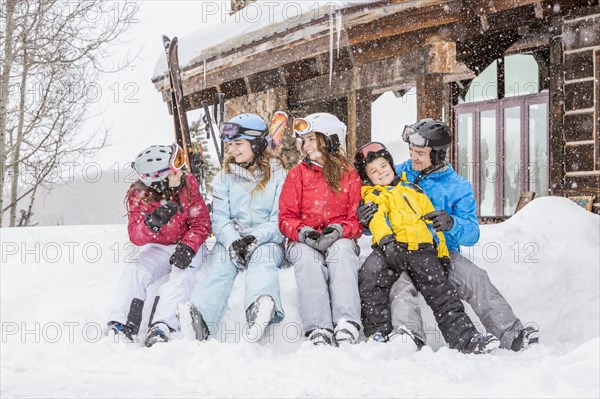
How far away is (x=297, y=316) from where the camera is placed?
4.46m

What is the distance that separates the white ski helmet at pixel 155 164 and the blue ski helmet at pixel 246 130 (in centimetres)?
40

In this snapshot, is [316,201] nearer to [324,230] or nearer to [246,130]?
[324,230]

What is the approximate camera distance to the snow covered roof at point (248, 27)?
8.43m

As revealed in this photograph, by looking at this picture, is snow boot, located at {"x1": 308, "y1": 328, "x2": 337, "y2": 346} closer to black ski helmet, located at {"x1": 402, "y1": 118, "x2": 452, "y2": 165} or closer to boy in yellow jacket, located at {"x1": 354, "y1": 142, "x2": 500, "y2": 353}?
boy in yellow jacket, located at {"x1": 354, "y1": 142, "x2": 500, "y2": 353}

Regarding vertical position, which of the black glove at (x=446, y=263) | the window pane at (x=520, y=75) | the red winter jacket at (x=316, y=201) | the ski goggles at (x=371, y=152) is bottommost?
the black glove at (x=446, y=263)

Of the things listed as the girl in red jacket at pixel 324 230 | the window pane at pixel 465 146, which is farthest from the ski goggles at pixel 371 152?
the window pane at pixel 465 146

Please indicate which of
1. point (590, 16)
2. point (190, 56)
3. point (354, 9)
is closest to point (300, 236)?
point (354, 9)

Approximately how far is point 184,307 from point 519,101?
27.4ft

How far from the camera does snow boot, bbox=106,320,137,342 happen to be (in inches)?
164

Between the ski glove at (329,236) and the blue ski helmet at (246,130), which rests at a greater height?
the blue ski helmet at (246,130)

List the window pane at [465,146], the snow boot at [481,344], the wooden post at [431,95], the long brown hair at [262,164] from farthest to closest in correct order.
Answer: the window pane at [465,146]
the wooden post at [431,95]
the long brown hair at [262,164]
the snow boot at [481,344]

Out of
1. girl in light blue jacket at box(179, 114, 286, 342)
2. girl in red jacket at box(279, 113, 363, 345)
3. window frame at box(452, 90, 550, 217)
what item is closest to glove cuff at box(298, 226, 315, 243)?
girl in red jacket at box(279, 113, 363, 345)

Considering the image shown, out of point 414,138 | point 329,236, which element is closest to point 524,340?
point 329,236

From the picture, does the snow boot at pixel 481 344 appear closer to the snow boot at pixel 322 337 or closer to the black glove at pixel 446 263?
the black glove at pixel 446 263
